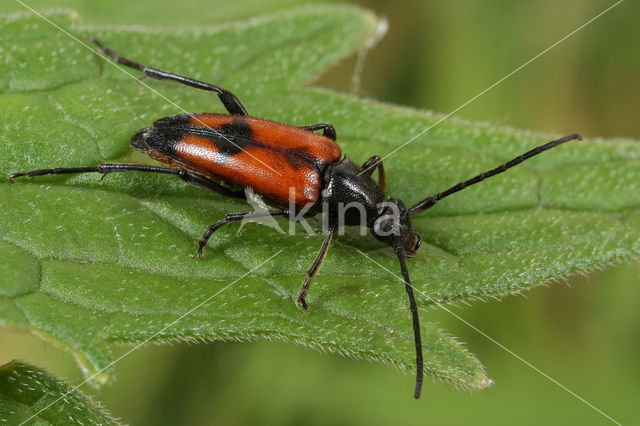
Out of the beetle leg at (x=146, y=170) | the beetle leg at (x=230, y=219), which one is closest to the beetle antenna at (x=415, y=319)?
the beetle leg at (x=230, y=219)

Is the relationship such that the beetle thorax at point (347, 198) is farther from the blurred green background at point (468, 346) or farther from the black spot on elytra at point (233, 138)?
the blurred green background at point (468, 346)

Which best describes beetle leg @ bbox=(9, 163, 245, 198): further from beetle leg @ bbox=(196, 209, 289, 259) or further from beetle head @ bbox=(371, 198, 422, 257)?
beetle head @ bbox=(371, 198, 422, 257)

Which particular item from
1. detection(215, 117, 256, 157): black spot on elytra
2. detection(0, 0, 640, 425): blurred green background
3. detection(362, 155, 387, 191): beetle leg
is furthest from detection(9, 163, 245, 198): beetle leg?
detection(0, 0, 640, 425): blurred green background

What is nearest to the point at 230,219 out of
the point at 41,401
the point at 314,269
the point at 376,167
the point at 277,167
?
the point at 277,167

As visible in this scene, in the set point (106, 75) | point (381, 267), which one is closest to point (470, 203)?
point (381, 267)

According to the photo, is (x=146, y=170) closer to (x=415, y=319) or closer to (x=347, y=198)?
(x=347, y=198)

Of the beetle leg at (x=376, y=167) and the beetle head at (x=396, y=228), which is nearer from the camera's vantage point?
the beetle head at (x=396, y=228)
